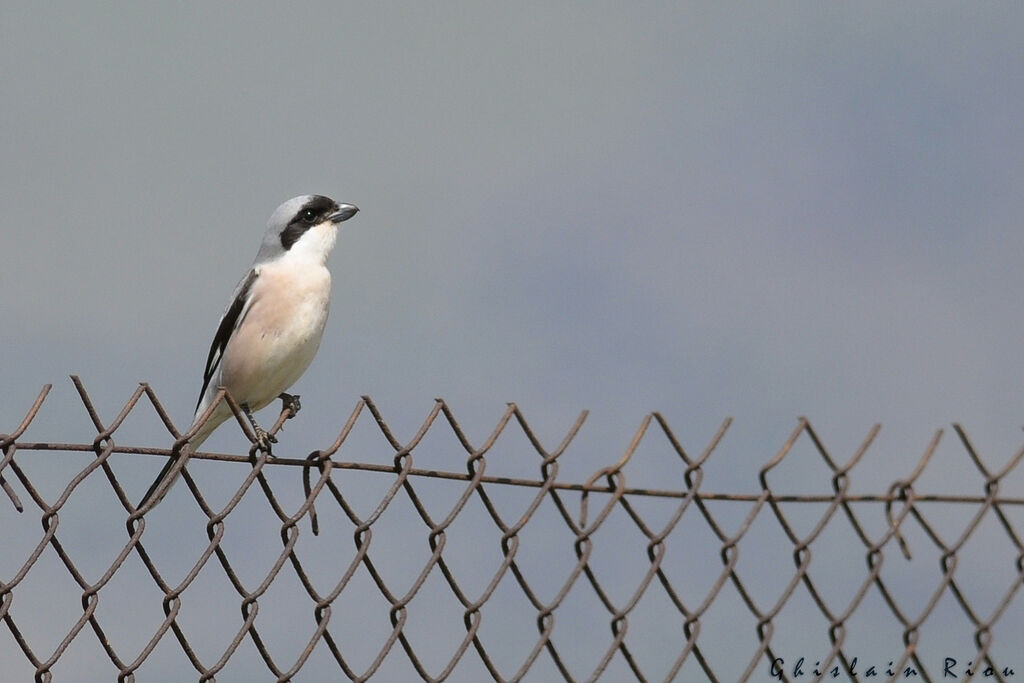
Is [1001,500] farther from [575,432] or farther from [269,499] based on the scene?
[269,499]

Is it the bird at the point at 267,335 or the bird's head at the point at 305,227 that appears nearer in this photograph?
the bird at the point at 267,335

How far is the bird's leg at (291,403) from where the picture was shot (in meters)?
5.02

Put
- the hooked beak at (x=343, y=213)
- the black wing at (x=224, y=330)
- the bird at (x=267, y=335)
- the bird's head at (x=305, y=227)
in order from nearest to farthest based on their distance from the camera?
the bird at (x=267, y=335), the black wing at (x=224, y=330), the bird's head at (x=305, y=227), the hooked beak at (x=343, y=213)

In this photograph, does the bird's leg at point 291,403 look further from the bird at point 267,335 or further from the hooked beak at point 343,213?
the hooked beak at point 343,213

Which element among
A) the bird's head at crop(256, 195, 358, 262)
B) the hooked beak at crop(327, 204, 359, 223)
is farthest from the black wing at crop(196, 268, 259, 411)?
the hooked beak at crop(327, 204, 359, 223)

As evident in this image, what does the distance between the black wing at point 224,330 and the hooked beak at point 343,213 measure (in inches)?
24.8

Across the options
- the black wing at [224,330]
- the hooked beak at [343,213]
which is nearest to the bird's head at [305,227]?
the hooked beak at [343,213]

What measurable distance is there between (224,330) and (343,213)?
898 millimetres

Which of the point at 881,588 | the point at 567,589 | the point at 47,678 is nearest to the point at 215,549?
the point at 47,678

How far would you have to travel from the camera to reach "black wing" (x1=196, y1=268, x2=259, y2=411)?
16.9 ft

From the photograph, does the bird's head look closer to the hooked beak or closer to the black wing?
the hooked beak

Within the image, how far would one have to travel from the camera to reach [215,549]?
2664 millimetres

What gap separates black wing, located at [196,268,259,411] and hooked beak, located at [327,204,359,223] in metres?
0.63

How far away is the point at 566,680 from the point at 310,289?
Result: 2417 mm
